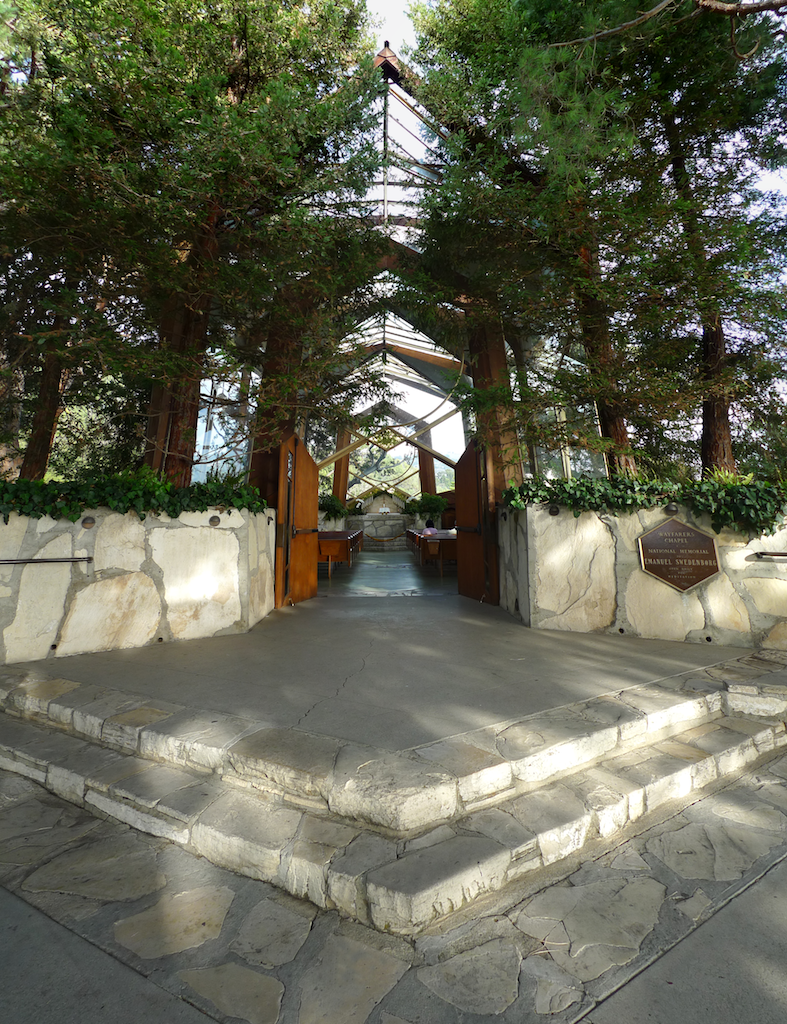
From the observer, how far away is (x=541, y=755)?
2234mm

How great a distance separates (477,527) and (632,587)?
2193 millimetres

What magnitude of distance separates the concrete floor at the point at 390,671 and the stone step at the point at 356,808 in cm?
37

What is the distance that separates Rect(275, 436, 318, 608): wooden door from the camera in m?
6.08

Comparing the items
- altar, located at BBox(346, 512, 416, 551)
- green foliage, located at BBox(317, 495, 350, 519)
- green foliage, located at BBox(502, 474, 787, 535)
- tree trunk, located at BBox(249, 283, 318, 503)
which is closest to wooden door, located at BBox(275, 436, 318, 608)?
tree trunk, located at BBox(249, 283, 318, 503)

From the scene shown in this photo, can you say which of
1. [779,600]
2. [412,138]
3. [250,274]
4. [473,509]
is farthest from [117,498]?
[412,138]

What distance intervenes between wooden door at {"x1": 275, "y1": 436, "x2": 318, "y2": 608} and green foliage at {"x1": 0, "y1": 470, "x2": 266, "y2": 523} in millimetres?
1246

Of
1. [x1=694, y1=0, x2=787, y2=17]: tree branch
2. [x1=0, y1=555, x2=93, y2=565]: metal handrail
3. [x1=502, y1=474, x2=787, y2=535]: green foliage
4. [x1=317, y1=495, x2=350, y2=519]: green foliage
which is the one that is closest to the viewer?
[x1=694, y1=0, x2=787, y2=17]: tree branch

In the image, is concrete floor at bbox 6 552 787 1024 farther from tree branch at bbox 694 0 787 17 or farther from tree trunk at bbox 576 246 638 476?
tree branch at bbox 694 0 787 17

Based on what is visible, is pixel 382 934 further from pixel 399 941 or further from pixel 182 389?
pixel 182 389

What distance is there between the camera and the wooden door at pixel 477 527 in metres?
6.16

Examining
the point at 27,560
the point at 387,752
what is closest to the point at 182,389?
the point at 27,560

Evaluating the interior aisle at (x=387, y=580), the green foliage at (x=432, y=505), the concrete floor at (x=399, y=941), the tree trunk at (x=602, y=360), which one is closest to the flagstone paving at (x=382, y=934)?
the concrete floor at (x=399, y=941)

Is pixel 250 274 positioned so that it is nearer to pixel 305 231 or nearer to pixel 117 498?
pixel 305 231

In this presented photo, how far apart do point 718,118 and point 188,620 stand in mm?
6474
